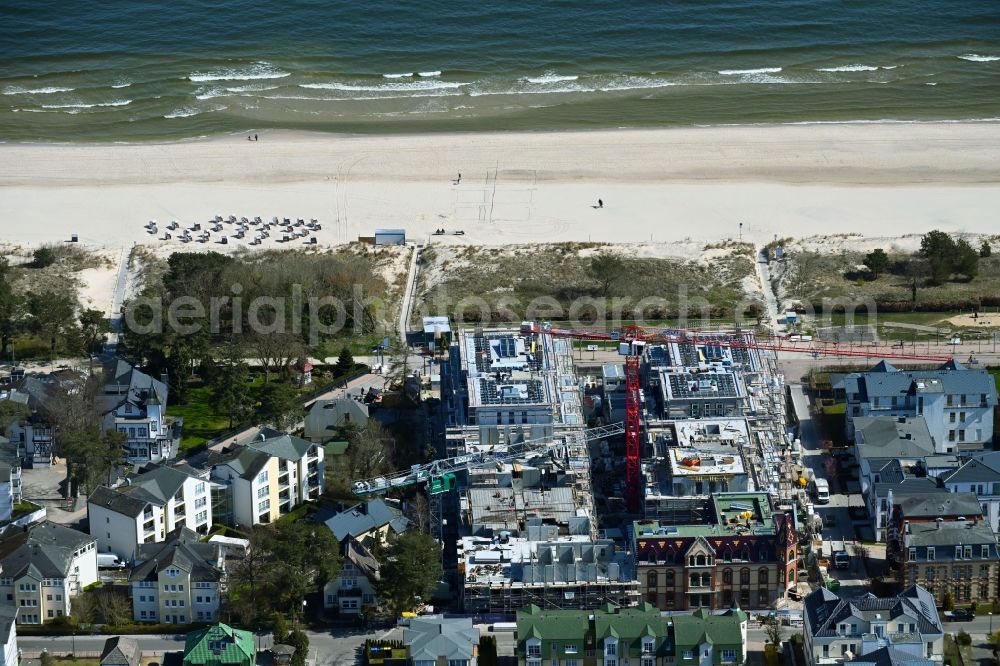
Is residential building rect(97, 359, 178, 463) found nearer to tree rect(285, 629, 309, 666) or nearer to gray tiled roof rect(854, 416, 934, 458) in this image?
tree rect(285, 629, 309, 666)

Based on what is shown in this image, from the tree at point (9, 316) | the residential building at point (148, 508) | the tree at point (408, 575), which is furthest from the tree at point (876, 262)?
the tree at point (9, 316)

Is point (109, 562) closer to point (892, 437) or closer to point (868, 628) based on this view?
point (868, 628)

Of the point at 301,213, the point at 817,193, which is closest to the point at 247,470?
the point at 301,213

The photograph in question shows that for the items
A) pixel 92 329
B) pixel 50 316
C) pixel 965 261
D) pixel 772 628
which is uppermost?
pixel 50 316

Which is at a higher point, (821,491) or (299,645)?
(821,491)

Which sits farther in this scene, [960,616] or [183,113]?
[183,113]

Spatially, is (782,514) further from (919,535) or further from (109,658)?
(109,658)

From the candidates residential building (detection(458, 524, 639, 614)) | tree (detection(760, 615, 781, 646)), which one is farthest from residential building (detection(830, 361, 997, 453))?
residential building (detection(458, 524, 639, 614))

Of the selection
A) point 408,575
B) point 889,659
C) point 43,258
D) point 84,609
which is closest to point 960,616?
point 889,659
